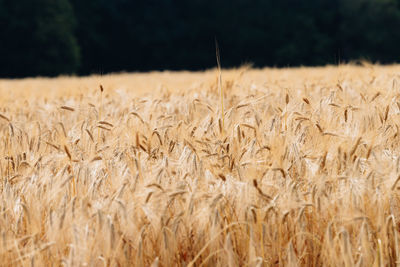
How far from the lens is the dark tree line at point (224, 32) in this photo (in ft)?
109

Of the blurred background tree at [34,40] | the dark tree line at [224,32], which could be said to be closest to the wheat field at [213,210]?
the blurred background tree at [34,40]

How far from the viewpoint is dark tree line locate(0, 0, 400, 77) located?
33219 mm

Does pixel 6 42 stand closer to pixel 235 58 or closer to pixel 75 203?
pixel 235 58

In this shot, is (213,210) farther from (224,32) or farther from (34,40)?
(224,32)

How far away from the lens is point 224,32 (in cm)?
3591

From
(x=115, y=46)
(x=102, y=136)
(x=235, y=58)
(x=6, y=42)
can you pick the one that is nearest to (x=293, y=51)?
(x=235, y=58)

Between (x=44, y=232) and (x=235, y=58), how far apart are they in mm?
34755

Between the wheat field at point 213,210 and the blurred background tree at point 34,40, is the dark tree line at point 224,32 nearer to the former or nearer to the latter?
the blurred background tree at point 34,40

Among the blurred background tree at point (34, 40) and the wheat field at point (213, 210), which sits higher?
the blurred background tree at point (34, 40)

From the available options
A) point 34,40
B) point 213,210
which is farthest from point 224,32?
point 213,210

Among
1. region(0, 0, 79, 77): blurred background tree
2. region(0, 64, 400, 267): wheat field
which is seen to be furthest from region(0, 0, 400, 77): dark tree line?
region(0, 64, 400, 267): wheat field

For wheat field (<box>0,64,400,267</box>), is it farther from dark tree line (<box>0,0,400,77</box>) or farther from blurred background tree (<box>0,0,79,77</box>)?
dark tree line (<box>0,0,400,77</box>)

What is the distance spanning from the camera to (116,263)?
5.61ft

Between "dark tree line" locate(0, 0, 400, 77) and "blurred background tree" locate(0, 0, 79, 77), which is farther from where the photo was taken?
"dark tree line" locate(0, 0, 400, 77)
